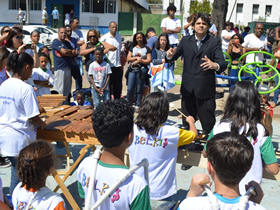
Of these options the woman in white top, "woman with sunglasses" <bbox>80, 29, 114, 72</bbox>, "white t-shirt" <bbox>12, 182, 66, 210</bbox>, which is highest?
the woman in white top

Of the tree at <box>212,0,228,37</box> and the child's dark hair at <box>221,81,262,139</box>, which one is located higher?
the tree at <box>212,0,228,37</box>

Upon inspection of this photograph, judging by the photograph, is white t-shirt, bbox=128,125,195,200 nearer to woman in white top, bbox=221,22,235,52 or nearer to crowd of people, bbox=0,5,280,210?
crowd of people, bbox=0,5,280,210

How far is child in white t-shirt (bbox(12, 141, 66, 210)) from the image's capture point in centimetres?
239

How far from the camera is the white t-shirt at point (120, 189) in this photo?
75.6 inches

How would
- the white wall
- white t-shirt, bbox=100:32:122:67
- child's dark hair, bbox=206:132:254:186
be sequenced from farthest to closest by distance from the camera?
the white wall, white t-shirt, bbox=100:32:122:67, child's dark hair, bbox=206:132:254:186

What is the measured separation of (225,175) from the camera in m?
1.84

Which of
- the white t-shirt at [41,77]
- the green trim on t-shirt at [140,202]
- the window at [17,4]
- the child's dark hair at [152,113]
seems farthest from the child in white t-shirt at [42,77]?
the window at [17,4]

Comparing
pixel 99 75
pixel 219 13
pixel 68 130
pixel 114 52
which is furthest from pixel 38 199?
pixel 219 13

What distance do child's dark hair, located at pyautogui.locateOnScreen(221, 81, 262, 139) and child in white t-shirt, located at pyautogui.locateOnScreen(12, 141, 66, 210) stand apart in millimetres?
1371

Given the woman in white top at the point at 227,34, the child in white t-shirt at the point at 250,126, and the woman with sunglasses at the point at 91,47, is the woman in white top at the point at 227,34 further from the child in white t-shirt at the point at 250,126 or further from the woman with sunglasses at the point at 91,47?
the child in white t-shirt at the point at 250,126

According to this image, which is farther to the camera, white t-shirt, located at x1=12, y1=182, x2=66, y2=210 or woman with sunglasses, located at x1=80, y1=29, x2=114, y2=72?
woman with sunglasses, located at x1=80, y1=29, x2=114, y2=72

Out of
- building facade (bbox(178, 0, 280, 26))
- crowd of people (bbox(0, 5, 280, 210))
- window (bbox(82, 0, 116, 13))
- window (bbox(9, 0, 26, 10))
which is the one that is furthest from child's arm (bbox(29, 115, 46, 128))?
building facade (bbox(178, 0, 280, 26))

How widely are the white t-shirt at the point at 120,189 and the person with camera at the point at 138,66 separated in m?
5.86

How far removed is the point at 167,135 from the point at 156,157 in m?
0.21
